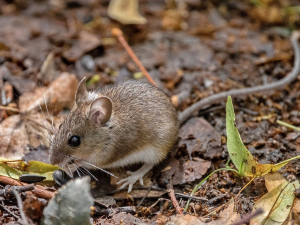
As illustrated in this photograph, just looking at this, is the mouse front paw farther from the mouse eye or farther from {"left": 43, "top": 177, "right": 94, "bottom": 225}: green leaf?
{"left": 43, "top": 177, "right": 94, "bottom": 225}: green leaf

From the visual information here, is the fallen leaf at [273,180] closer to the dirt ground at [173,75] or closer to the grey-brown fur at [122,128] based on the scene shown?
the dirt ground at [173,75]

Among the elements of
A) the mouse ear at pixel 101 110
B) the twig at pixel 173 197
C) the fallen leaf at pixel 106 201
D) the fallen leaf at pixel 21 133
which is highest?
the mouse ear at pixel 101 110

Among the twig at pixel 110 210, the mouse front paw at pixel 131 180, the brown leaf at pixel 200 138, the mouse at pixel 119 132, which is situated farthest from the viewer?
the brown leaf at pixel 200 138

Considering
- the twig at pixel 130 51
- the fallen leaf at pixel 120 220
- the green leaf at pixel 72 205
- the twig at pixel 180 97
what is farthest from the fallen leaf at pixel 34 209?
the twig at pixel 130 51

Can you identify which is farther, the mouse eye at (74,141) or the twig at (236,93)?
A: the twig at (236,93)

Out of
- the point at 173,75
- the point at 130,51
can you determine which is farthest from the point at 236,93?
the point at 130,51

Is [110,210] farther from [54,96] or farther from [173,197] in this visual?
[54,96]

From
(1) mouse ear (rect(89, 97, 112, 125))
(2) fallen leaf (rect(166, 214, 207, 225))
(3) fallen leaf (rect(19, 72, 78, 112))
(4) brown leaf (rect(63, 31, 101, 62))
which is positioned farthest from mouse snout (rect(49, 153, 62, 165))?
(4) brown leaf (rect(63, 31, 101, 62))
